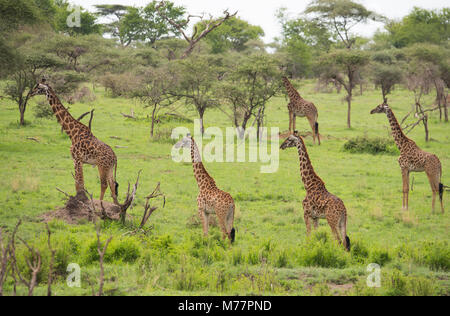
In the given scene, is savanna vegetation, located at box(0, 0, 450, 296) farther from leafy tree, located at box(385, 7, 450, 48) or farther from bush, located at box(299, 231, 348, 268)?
leafy tree, located at box(385, 7, 450, 48)

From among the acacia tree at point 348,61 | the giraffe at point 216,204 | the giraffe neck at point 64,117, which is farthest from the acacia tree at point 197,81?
the giraffe at point 216,204

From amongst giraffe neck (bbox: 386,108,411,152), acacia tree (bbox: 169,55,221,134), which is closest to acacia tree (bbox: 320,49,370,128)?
acacia tree (bbox: 169,55,221,134)

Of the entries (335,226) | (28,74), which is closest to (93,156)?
(335,226)

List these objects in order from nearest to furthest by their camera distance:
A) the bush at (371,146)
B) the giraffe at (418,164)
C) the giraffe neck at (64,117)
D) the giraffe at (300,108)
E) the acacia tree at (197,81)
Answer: the giraffe neck at (64,117)
the giraffe at (418,164)
the bush at (371,146)
the giraffe at (300,108)
the acacia tree at (197,81)

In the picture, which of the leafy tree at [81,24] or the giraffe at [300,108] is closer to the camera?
the giraffe at [300,108]

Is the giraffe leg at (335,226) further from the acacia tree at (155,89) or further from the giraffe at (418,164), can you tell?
the acacia tree at (155,89)

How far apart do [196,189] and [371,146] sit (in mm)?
8613

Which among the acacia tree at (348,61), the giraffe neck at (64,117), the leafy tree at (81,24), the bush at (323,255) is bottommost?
the bush at (323,255)

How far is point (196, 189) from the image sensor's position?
Result: 12969mm

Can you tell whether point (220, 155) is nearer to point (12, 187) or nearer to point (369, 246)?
point (12, 187)

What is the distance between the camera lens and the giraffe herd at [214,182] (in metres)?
8.01

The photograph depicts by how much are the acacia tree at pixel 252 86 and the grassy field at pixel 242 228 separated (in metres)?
2.72
